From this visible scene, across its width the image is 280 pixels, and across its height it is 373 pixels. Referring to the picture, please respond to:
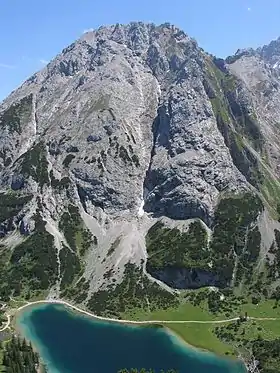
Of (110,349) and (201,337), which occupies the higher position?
(201,337)

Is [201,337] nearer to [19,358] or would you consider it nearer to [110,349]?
[110,349]

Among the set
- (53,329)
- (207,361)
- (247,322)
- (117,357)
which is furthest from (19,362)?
(247,322)

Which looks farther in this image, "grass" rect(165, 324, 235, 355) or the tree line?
"grass" rect(165, 324, 235, 355)

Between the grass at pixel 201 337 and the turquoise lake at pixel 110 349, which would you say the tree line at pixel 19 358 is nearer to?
the turquoise lake at pixel 110 349

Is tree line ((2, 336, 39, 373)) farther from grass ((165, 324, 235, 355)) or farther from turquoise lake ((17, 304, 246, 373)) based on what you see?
grass ((165, 324, 235, 355))

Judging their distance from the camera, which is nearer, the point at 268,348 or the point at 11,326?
the point at 268,348

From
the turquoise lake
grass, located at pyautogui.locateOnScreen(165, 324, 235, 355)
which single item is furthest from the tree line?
grass, located at pyautogui.locateOnScreen(165, 324, 235, 355)

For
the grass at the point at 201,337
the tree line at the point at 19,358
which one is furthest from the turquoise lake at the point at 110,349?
the tree line at the point at 19,358

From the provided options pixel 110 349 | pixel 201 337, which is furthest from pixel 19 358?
pixel 201 337

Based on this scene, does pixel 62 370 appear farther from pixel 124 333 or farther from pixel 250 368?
pixel 250 368
